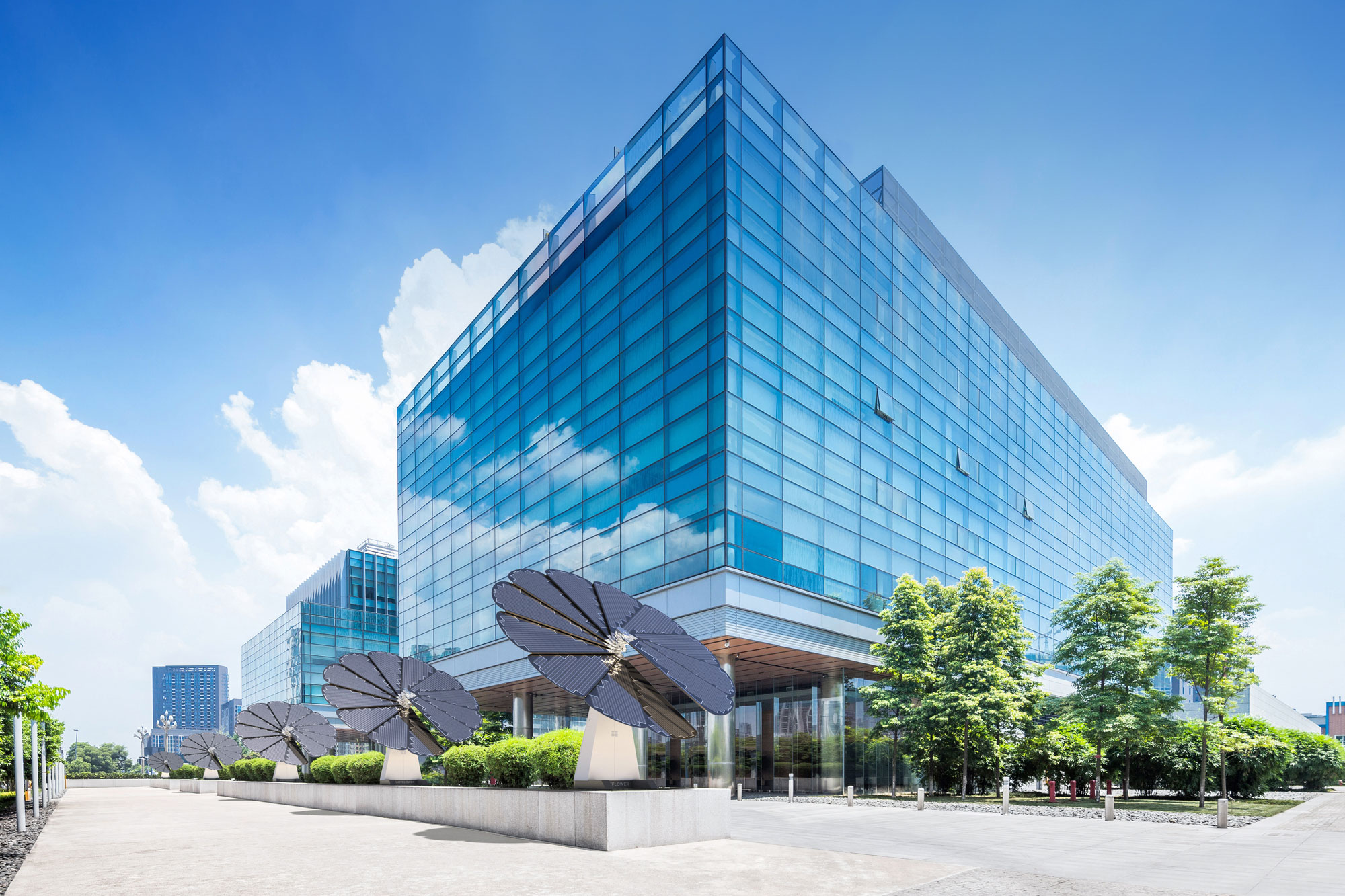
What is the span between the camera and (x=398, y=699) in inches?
1046

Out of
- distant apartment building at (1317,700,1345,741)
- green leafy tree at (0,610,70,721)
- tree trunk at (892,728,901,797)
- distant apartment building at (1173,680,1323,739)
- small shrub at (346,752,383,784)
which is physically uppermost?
green leafy tree at (0,610,70,721)

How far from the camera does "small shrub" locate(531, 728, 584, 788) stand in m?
18.2

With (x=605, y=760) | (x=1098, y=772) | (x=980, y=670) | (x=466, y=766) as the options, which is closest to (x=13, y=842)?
(x=466, y=766)

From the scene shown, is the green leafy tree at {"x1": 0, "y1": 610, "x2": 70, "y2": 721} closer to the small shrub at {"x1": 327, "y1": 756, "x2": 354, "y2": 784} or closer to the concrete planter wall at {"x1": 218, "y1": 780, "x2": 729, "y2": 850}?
the concrete planter wall at {"x1": 218, "y1": 780, "x2": 729, "y2": 850}

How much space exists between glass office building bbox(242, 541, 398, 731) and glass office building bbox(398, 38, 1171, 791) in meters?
47.3

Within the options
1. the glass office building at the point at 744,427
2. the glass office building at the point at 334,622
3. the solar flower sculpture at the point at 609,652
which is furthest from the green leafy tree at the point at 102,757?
the solar flower sculpture at the point at 609,652

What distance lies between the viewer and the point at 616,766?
16.6 m

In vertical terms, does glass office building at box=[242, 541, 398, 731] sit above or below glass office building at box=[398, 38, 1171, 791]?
below

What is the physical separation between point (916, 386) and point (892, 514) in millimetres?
8367

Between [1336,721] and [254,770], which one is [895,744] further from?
[1336,721]

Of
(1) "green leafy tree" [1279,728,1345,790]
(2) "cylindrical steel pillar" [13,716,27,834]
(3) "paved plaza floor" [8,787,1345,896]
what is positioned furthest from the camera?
(1) "green leafy tree" [1279,728,1345,790]

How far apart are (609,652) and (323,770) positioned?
60.2 feet

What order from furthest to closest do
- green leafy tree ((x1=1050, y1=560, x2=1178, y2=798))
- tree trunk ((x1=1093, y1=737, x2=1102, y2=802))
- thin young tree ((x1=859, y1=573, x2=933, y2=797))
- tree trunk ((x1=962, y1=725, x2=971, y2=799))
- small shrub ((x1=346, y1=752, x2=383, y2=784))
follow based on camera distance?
thin young tree ((x1=859, y1=573, x2=933, y2=797)) < tree trunk ((x1=962, y1=725, x2=971, y2=799)) < tree trunk ((x1=1093, y1=737, x2=1102, y2=802)) < green leafy tree ((x1=1050, y1=560, x2=1178, y2=798)) < small shrub ((x1=346, y1=752, x2=383, y2=784))

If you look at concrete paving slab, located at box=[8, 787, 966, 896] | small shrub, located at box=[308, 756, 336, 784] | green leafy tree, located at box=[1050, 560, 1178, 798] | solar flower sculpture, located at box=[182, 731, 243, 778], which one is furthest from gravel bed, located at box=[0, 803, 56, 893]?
green leafy tree, located at box=[1050, 560, 1178, 798]
